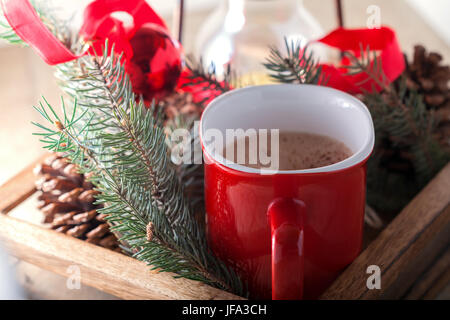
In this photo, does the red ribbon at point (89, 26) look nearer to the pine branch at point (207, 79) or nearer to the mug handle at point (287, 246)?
the pine branch at point (207, 79)

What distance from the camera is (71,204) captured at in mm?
372

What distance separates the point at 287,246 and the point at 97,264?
130 mm

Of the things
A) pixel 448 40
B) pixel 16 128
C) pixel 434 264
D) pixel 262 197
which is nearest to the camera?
pixel 262 197

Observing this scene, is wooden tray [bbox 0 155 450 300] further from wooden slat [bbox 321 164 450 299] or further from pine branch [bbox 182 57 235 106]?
pine branch [bbox 182 57 235 106]

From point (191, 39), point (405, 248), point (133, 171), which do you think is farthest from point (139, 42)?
point (191, 39)

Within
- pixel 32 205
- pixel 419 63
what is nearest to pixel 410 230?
pixel 419 63

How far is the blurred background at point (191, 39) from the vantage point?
0.69 metres

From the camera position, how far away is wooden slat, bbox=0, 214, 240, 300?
0.31 meters

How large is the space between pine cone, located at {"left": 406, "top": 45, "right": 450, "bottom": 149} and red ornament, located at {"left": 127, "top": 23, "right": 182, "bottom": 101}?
0.20m

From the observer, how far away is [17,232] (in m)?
0.36

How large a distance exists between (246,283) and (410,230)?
0.12m

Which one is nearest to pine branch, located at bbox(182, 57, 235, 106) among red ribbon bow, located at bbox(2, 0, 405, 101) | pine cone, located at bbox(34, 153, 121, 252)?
red ribbon bow, located at bbox(2, 0, 405, 101)

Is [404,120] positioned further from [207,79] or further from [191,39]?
[191,39]
